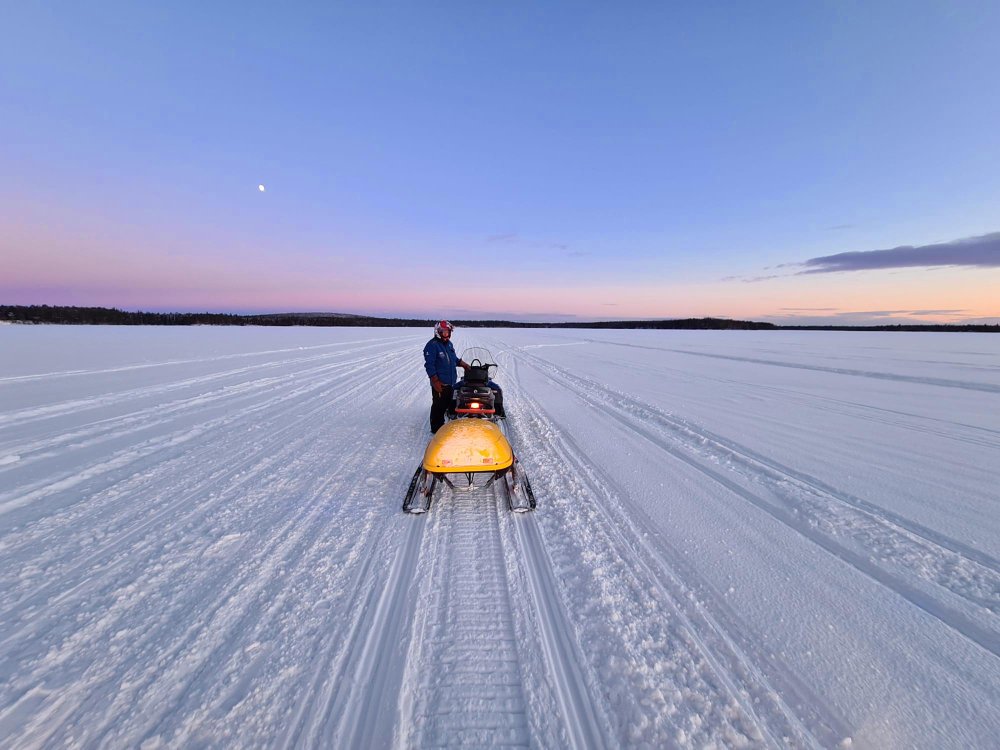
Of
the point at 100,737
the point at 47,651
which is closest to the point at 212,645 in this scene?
the point at 100,737

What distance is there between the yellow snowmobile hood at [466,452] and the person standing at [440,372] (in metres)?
2.13

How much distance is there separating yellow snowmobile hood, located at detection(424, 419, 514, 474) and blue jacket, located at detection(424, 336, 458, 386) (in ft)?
7.56

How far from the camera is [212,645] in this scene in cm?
220

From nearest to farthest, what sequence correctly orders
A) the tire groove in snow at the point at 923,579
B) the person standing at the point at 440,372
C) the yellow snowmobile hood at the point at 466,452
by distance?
the tire groove in snow at the point at 923,579, the yellow snowmobile hood at the point at 466,452, the person standing at the point at 440,372

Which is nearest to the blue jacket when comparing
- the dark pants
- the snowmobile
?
the dark pants

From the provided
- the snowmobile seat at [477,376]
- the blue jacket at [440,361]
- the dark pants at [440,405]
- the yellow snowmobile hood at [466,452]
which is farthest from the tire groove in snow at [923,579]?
the blue jacket at [440,361]

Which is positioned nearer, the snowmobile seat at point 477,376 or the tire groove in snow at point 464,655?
the tire groove in snow at point 464,655

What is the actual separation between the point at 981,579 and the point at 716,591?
1800mm

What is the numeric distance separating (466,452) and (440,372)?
2551 millimetres

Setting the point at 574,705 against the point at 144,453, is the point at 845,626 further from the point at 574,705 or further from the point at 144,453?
the point at 144,453

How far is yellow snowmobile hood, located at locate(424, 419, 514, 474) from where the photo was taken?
12.0 feet

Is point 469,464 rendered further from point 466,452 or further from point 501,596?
point 501,596

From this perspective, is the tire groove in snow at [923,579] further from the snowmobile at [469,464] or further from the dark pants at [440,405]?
the dark pants at [440,405]

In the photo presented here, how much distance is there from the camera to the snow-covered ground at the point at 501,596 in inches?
72.7
